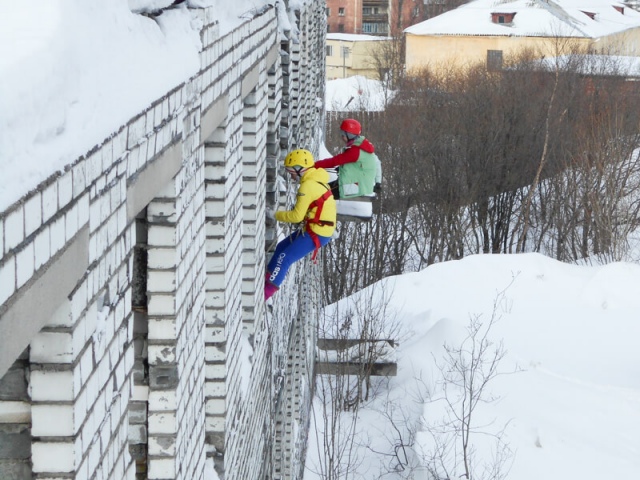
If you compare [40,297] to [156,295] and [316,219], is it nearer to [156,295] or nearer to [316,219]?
[156,295]

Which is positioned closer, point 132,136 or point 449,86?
point 132,136

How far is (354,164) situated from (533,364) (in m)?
7.92

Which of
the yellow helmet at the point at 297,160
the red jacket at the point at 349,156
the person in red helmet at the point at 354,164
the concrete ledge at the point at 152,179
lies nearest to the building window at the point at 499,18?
the person in red helmet at the point at 354,164

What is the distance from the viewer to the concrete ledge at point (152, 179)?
296 cm

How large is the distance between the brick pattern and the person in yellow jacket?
121cm

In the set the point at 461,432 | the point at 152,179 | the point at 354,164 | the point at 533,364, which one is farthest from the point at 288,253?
the point at 533,364

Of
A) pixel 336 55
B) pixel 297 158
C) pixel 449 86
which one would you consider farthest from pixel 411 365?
pixel 336 55

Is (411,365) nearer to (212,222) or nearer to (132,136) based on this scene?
(212,222)

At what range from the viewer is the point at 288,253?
885 cm

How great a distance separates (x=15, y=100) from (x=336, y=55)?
2297 inches

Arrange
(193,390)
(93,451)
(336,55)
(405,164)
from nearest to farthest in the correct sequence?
(93,451), (193,390), (405,164), (336,55)

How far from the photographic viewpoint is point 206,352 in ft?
16.3

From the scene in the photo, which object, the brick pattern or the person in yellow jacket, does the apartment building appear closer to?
the person in yellow jacket

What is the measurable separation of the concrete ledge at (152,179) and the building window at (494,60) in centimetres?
4021
